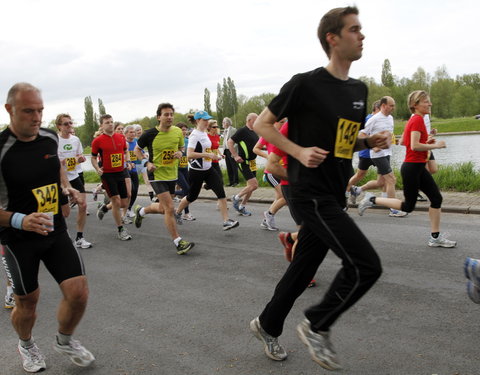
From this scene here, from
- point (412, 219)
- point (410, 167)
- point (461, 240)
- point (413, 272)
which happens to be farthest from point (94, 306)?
point (412, 219)

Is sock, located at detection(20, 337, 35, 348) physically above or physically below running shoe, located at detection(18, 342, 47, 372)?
above

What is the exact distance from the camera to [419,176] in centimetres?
608

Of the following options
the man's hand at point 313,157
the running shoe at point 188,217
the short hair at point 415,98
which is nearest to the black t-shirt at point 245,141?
the running shoe at point 188,217

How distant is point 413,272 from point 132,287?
3089 millimetres

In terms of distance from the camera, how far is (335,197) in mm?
3002

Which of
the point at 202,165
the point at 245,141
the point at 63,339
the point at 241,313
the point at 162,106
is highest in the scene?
the point at 162,106

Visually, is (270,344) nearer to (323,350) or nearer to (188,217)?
(323,350)

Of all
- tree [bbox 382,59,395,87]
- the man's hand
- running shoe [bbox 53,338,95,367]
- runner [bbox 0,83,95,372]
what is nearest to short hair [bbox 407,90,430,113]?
the man's hand

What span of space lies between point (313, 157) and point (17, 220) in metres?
1.95

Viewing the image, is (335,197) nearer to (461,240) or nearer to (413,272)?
(413,272)

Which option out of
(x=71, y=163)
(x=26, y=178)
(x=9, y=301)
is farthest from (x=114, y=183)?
(x=26, y=178)

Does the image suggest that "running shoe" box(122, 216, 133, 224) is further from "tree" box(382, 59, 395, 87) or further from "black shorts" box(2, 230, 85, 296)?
"tree" box(382, 59, 395, 87)

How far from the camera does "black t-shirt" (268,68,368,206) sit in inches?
115

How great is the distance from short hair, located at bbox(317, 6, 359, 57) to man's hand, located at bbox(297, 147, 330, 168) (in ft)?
2.24
